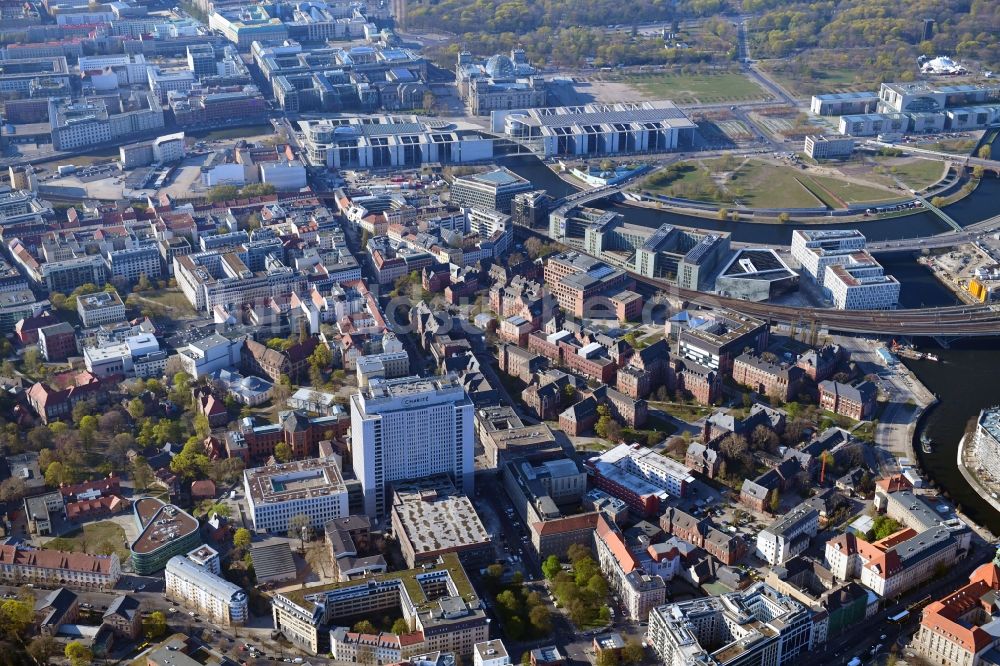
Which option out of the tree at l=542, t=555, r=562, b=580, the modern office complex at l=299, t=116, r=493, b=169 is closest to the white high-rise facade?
→ the tree at l=542, t=555, r=562, b=580

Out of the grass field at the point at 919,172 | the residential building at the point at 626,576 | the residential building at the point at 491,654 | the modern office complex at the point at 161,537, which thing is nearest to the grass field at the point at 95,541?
the modern office complex at the point at 161,537

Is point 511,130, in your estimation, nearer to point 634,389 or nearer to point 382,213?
point 382,213

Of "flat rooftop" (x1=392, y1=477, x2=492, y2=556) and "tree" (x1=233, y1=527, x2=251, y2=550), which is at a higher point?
"flat rooftop" (x1=392, y1=477, x2=492, y2=556)

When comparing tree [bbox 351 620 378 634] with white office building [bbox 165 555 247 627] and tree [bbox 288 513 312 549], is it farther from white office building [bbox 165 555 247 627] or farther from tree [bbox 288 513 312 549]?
tree [bbox 288 513 312 549]

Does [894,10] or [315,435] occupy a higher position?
[894,10]

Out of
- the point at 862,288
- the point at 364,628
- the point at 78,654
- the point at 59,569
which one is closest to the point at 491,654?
the point at 364,628

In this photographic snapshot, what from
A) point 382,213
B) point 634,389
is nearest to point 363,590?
point 634,389
